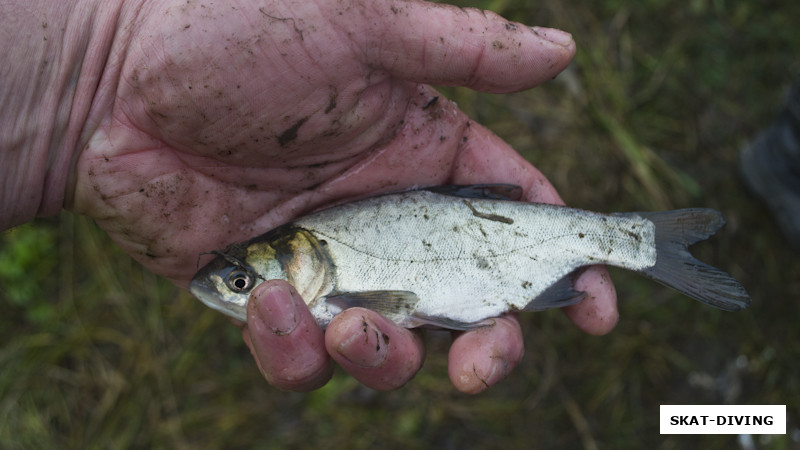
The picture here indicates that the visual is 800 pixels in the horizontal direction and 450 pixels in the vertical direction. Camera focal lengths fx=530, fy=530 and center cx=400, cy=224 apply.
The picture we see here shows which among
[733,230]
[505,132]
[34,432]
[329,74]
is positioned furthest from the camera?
[505,132]

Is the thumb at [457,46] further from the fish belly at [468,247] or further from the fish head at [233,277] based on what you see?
the fish head at [233,277]

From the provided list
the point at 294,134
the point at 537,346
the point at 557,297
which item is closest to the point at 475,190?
the point at 557,297

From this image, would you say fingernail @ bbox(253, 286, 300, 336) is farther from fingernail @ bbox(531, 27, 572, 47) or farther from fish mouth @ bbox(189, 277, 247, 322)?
fingernail @ bbox(531, 27, 572, 47)

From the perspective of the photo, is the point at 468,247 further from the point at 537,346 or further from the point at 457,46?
the point at 537,346

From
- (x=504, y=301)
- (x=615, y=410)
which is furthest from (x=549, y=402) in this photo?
(x=504, y=301)

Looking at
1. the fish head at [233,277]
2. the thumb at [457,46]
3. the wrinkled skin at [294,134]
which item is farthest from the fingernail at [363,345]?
the thumb at [457,46]

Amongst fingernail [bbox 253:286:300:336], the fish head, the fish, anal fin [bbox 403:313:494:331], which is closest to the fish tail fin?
the fish

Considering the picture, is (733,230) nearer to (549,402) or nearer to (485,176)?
(549,402)
